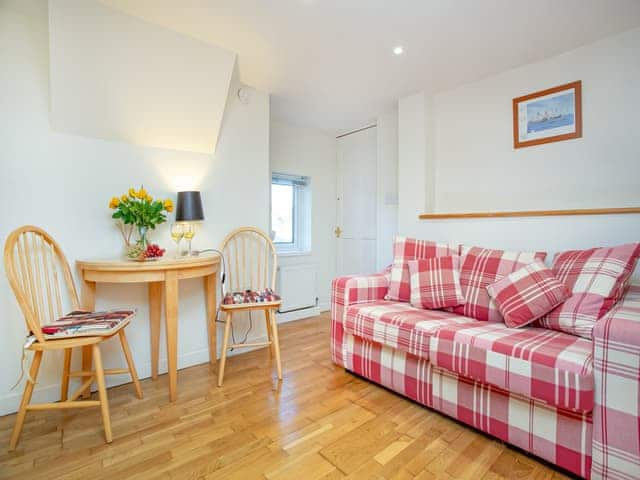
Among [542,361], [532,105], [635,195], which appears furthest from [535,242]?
[542,361]

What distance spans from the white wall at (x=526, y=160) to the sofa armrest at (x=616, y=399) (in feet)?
3.58

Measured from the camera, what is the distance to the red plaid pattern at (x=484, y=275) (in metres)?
1.81

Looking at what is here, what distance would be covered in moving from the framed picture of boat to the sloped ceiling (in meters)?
2.18

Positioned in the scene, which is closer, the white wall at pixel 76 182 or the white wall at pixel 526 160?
the white wall at pixel 76 182

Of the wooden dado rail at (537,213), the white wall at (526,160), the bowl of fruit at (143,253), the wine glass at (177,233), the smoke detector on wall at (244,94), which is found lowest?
the bowl of fruit at (143,253)

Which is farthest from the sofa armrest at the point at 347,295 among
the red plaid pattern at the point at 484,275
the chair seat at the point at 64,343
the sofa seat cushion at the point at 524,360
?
the chair seat at the point at 64,343

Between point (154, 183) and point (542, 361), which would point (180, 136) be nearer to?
point (154, 183)

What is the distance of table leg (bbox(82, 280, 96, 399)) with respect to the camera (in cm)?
181

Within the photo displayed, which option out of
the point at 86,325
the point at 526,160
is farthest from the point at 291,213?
the point at 86,325

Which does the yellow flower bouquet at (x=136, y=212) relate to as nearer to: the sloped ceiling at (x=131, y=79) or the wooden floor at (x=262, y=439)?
the sloped ceiling at (x=131, y=79)

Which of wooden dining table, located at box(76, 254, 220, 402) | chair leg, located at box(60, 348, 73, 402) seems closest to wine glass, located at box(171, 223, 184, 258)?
wooden dining table, located at box(76, 254, 220, 402)

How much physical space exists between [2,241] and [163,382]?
4.01ft

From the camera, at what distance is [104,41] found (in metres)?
1.78

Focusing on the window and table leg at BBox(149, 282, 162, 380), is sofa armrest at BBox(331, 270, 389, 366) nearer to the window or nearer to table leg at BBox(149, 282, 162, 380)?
table leg at BBox(149, 282, 162, 380)
